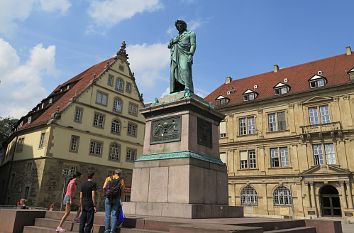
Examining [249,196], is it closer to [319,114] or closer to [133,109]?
[319,114]

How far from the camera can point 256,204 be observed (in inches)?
1180

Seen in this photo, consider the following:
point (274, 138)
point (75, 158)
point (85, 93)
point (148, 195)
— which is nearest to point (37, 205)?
point (75, 158)

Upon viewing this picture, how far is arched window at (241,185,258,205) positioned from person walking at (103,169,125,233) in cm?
2613

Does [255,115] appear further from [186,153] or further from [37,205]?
[186,153]

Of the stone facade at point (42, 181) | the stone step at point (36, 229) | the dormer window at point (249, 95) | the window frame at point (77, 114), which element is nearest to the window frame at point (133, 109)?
the window frame at point (77, 114)

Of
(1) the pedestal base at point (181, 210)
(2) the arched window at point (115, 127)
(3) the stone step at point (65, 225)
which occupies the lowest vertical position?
(3) the stone step at point (65, 225)

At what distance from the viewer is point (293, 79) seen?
3278cm

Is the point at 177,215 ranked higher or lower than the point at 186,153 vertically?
lower

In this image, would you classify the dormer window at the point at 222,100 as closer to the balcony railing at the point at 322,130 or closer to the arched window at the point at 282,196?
the balcony railing at the point at 322,130

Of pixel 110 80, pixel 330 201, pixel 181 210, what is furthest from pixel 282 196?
pixel 181 210

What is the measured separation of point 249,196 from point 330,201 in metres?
7.57

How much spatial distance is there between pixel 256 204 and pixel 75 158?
59.8 ft

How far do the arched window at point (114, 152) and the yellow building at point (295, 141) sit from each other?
38.0ft

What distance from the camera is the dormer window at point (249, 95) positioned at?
33406 millimetres
